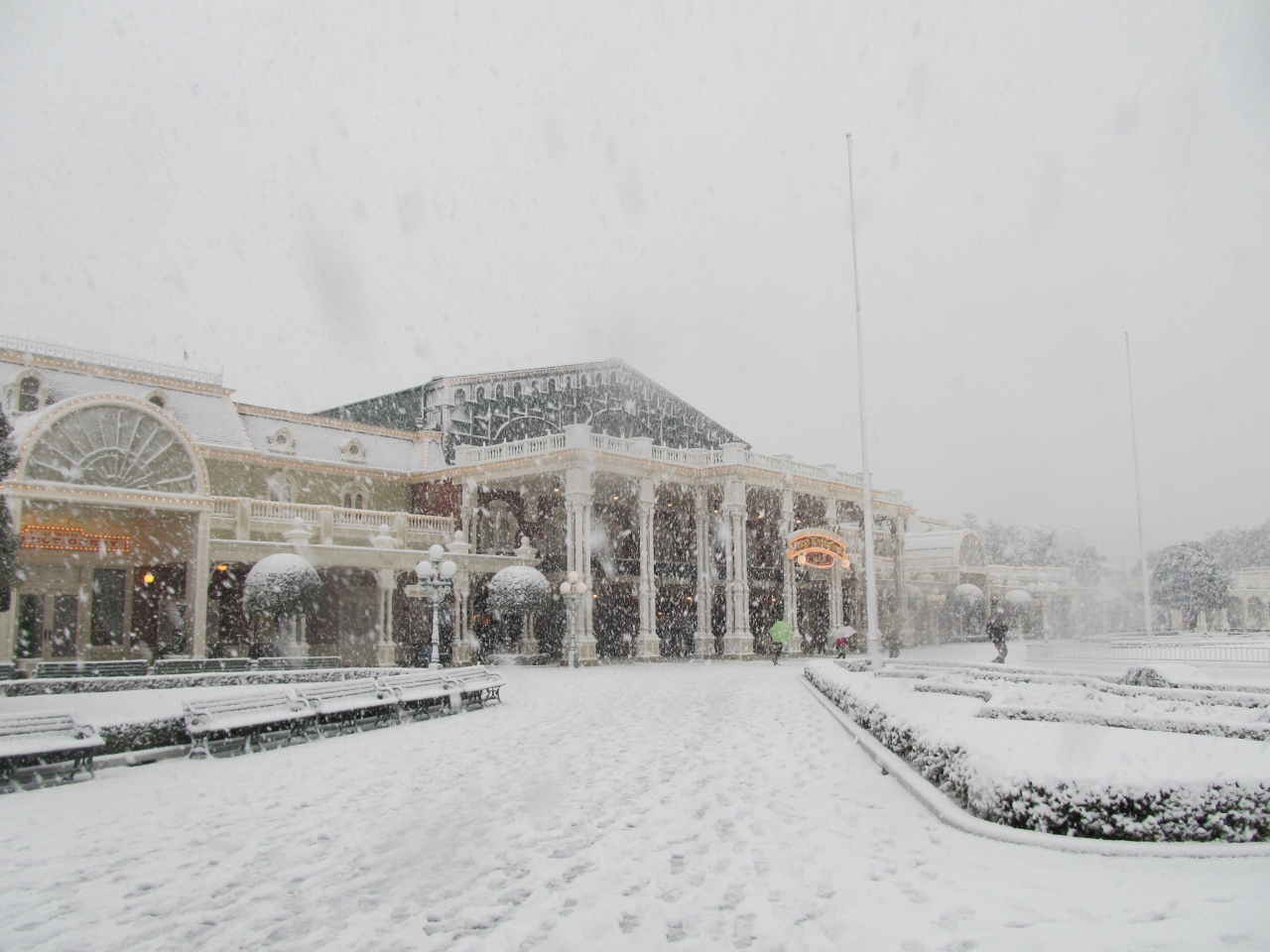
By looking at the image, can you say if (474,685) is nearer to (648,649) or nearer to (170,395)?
(648,649)

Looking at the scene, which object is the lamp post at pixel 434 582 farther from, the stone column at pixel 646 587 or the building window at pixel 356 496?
the building window at pixel 356 496

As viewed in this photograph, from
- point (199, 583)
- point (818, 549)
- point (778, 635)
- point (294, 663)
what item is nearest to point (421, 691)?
point (294, 663)

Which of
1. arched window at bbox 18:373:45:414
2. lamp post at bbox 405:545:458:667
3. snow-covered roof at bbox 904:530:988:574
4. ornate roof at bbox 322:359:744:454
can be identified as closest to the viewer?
lamp post at bbox 405:545:458:667

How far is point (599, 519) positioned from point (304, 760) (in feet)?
99.1

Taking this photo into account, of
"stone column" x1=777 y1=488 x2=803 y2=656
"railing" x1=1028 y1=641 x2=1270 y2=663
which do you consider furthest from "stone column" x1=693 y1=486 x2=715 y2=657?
"railing" x1=1028 y1=641 x2=1270 y2=663

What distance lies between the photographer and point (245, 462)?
111 feet

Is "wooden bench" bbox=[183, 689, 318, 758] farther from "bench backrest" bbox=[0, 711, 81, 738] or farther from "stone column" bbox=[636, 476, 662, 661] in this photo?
"stone column" bbox=[636, 476, 662, 661]

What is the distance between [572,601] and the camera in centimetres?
3272

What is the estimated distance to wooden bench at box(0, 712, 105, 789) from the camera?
9922mm

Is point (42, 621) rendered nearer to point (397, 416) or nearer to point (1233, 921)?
point (397, 416)

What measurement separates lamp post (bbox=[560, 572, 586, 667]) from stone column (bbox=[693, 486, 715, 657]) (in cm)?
697

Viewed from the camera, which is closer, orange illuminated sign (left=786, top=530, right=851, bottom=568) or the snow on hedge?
the snow on hedge

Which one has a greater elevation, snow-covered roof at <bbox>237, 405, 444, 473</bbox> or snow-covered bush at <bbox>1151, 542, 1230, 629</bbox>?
snow-covered roof at <bbox>237, 405, 444, 473</bbox>

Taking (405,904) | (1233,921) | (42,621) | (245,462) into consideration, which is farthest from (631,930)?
(245,462)
